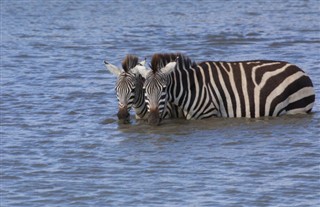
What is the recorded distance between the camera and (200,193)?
1109 cm

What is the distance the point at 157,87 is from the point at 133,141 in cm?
86

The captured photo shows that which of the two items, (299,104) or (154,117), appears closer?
(154,117)

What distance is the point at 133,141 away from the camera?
A: 45.1 ft

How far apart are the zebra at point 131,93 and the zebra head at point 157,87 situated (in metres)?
0.06

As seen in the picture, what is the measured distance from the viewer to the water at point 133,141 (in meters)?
11.2

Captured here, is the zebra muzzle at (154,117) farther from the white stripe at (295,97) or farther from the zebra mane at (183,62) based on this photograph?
the white stripe at (295,97)

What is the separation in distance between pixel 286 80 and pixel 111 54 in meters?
7.72

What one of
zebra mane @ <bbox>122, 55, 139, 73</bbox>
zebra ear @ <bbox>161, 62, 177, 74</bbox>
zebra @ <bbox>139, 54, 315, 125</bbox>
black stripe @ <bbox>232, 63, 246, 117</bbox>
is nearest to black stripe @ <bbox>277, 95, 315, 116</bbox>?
zebra @ <bbox>139, 54, 315, 125</bbox>

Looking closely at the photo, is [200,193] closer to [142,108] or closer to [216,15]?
[142,108]

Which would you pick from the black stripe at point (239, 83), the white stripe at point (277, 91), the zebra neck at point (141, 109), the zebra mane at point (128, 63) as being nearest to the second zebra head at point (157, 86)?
the zebra mane at point (128, 63)

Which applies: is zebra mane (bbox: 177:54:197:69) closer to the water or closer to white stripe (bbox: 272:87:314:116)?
the water

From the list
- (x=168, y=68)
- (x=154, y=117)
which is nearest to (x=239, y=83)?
(x=168, y=68)

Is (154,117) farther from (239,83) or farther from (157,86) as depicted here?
(239,83)

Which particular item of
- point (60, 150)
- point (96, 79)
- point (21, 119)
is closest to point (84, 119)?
point (21, 119)
